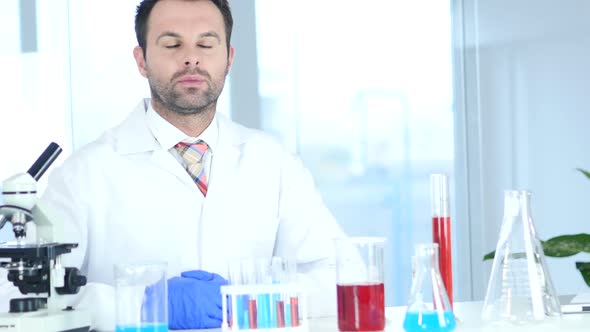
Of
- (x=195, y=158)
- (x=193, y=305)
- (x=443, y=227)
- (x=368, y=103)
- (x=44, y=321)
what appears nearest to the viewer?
(x=44, y=321)

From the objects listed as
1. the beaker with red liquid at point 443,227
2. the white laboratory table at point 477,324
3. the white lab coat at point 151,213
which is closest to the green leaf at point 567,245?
the white laboratory table at point 477,324

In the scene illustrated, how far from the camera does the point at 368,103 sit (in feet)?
15.5

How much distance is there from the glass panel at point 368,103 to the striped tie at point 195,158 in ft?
5.95

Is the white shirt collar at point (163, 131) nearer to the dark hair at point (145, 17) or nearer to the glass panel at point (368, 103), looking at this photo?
the dark hair at point (145, 17)

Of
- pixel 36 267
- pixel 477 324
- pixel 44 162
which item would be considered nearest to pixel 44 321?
pixel 36 267

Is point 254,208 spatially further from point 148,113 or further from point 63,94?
point 63,94

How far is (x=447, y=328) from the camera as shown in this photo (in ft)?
5.83

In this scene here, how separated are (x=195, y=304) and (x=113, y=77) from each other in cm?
242

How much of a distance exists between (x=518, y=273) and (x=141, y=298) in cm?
68

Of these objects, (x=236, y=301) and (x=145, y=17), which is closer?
(x=236, y=301)

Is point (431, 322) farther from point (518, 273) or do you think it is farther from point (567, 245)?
point (567, 245)

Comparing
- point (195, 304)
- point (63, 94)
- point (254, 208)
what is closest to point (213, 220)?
point (254, 208)

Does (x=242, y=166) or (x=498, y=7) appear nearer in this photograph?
(x=242, y=166)

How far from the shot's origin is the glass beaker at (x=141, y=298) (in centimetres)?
171
